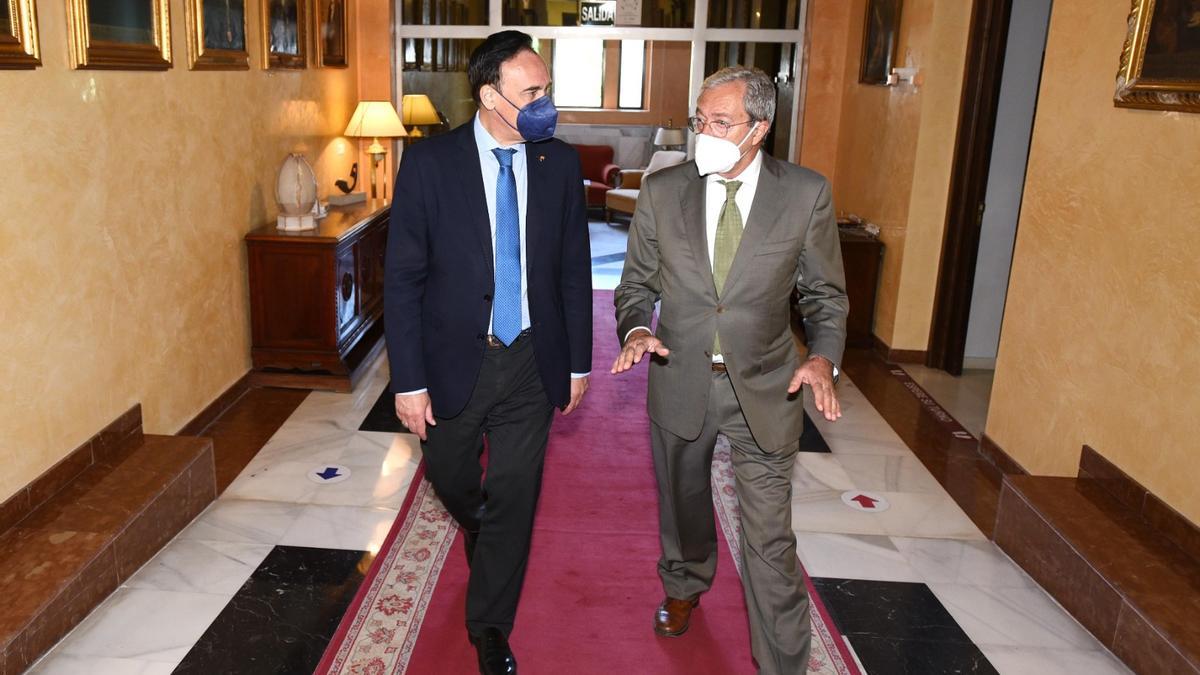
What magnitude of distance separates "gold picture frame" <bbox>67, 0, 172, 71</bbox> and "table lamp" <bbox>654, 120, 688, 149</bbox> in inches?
349

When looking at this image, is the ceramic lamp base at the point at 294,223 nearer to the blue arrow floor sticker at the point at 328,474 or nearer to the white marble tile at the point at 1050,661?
the blue arrow floor sticker at the point at 328,474

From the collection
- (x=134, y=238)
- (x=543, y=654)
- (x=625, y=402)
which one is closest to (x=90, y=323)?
(x=134, y=238)

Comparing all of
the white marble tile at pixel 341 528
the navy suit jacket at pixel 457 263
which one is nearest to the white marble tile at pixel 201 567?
the white marble tile at pixel 341 528

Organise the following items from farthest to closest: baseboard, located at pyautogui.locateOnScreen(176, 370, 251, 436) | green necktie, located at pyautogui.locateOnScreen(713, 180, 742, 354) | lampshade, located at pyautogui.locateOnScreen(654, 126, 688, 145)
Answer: lampshade, located at pyautogui.locateOnScreen(654, 126, 688, 145) < baseboard, located at pyautogui.locateOnScreen(176, 370, 251, 436) < green necktie, located at pyautogui.locateOnScreen(713, 180, 742, 354)

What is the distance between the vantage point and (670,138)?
12852 mm

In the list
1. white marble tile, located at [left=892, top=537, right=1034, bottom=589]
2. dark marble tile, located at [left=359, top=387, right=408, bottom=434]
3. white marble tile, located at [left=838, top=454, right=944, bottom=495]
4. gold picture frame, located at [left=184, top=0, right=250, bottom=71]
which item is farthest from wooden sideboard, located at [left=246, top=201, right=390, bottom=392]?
white marble tile, located at [left=892, top=537, right=1034, bottom=589]

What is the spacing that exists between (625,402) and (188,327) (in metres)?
2.36

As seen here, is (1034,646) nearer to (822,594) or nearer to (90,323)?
(822,594)

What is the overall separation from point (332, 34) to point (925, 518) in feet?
18.3

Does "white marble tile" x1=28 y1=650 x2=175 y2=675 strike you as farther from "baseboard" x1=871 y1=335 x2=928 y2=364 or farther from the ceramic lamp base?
"baseboard" x1=871 y1=335 x2=928 y2=364

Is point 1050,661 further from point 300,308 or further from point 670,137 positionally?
point 670,137

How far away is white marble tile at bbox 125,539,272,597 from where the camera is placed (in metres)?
3.48

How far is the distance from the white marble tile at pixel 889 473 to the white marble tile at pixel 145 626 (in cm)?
284

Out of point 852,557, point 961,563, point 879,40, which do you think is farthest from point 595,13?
point 961,563
